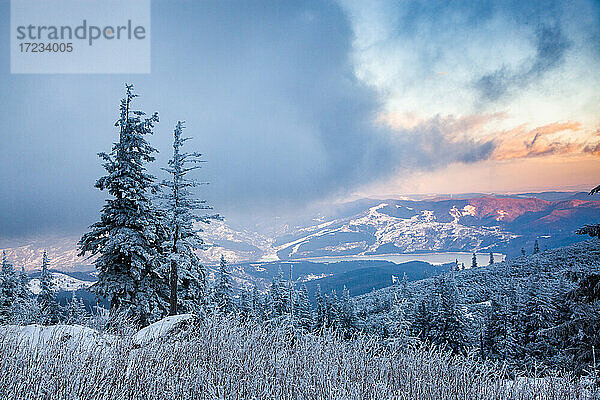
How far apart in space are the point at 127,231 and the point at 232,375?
581 inches

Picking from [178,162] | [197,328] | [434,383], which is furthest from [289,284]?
[434,383]

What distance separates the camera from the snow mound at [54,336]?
525 centimetres

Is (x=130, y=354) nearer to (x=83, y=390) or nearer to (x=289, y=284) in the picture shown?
(x=83, y=390)

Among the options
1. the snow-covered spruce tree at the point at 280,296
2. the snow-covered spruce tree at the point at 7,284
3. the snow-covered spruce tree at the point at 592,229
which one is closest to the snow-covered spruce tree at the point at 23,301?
the snow-covered spruce tree at the point at 7,284

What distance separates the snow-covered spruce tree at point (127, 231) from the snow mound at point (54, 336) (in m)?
10.8

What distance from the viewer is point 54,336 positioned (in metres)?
5.70

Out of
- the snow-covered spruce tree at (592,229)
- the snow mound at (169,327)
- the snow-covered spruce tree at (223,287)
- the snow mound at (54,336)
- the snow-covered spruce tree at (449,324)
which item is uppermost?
the snow-covered spruce tree at (592,229)

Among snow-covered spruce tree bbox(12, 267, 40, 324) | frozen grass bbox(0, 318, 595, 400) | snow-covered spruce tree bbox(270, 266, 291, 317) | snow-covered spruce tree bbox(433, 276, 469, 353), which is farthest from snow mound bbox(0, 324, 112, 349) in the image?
snow-covered spruce tree bbox(270, 266, 291, 317)

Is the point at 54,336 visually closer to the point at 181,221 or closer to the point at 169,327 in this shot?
the point at 169,327

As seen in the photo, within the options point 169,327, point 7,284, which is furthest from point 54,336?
point 7,284

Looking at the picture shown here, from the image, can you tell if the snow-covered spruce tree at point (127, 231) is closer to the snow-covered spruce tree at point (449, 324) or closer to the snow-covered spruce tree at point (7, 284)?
the snow-covered spruce tree at point (7, 284)

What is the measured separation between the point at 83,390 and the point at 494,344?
43204mm

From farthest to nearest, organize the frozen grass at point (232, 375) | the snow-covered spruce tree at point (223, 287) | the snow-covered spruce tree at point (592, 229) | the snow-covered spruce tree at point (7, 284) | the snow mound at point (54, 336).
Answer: the snow-covered spruce tree at point (223, 287) → the snow-covered spruce tree at point (7, 284) → the snow-covered spruce tree at point (592, 229) → the snow mound at point (54, 336) → the frozen grass at point (232, 375)

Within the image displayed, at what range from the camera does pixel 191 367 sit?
14.5 feet
